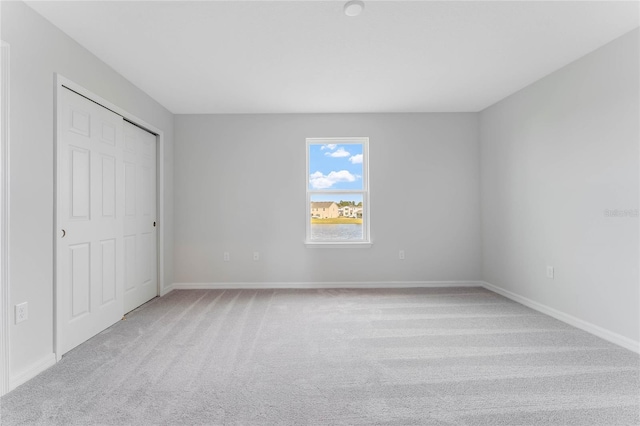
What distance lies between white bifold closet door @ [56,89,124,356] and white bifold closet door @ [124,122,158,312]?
7.1 inches

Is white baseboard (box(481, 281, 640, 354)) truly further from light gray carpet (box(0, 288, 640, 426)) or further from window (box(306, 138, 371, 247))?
window (box(306, 138, 371, 247))

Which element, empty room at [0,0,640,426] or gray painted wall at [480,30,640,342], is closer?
empty room at [0,0,640,426]

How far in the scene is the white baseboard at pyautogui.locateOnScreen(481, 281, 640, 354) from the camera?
7.77 feet

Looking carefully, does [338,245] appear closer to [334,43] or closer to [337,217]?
[337,217]

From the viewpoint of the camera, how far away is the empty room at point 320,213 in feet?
6.07

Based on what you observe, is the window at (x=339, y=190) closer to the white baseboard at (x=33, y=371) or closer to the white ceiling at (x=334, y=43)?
the white ceiling at (x=334, y=43)

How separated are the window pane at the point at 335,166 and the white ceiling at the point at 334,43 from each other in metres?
0.90

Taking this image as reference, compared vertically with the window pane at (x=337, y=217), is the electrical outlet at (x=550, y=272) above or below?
below

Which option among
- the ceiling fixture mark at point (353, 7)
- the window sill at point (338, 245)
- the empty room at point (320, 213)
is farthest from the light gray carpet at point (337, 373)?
the ceiling fixture mark at point (353, 7)

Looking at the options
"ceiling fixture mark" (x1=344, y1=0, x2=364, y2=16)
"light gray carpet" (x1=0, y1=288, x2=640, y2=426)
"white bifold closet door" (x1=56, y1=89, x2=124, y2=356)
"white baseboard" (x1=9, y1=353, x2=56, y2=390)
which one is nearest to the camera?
"light gray carpet" (x1=0, y1=288, x2=640, y2=426)

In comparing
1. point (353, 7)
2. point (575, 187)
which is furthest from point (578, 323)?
point (353, 7)

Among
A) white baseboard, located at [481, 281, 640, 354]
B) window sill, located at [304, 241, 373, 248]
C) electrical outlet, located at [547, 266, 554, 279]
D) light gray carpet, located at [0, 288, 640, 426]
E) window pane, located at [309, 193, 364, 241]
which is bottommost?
light gray carpet, located at [0, 288, 640, 426]

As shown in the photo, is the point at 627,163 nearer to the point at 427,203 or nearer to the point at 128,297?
the point at 427,203

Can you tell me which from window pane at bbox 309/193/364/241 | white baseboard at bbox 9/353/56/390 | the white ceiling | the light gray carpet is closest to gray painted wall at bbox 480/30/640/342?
the white ceiling
